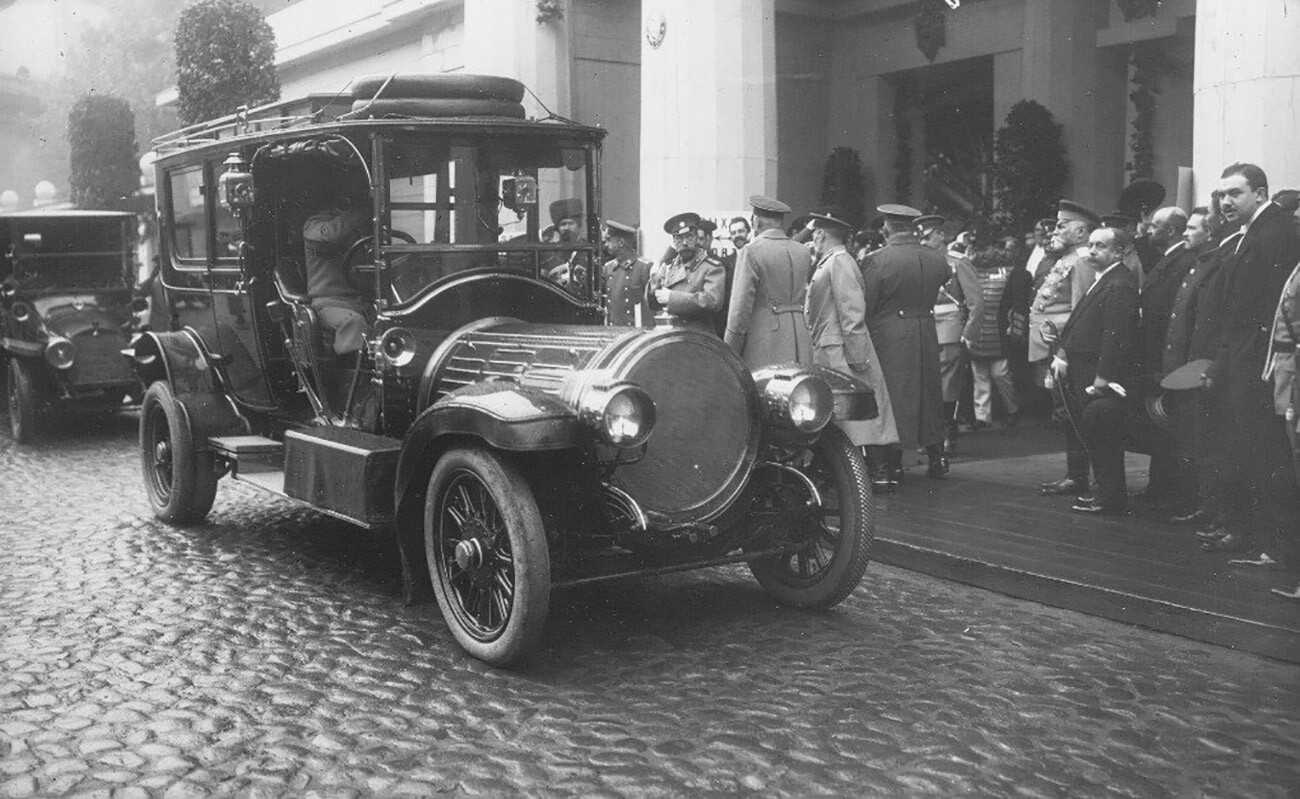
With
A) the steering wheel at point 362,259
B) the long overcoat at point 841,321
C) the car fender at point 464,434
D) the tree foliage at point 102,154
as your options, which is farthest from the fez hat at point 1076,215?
the tree foliage at point 102,154

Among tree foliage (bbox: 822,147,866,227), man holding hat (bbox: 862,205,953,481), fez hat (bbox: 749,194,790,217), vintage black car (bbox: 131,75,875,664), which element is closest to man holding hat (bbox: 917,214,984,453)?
man holding hat (bbox: 862,205,953,481)

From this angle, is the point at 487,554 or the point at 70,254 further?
the point at 70,254

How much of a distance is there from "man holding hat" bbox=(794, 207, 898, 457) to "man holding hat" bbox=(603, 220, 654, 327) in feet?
11.2

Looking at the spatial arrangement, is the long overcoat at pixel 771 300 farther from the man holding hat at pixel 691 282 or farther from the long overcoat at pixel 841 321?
the man holding hat at pixel 691 282

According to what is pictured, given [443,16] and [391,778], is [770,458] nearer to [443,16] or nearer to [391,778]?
[391,778]

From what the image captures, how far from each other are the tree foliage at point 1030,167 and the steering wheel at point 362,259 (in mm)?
10779

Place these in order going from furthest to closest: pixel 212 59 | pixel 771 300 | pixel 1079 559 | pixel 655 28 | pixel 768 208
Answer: pixel 212 59, pixel 655 28, pixel 768 208, pixel 771 300, pixel 1079 559

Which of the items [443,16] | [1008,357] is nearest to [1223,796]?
[1008,357]

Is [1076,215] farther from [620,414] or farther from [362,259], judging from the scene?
[620,414]

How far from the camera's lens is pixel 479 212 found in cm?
655

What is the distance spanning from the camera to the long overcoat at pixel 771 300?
8562 mm

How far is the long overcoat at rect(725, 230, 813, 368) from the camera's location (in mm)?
8562

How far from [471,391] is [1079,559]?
3077 mm

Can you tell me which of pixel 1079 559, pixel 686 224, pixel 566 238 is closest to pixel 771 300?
pixel 686 224
